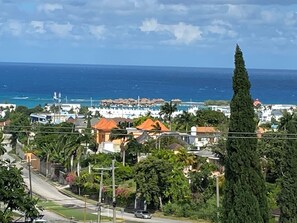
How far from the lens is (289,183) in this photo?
29453 mm

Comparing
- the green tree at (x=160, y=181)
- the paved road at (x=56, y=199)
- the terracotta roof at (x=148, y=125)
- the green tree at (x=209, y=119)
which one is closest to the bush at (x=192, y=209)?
the green tree at (x=160, y=181)

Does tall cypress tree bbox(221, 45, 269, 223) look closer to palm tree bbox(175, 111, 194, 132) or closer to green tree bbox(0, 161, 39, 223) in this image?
green tree bbox(0, 161, 39, 223)

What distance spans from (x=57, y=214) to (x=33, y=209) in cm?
2115

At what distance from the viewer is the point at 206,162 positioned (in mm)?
44844

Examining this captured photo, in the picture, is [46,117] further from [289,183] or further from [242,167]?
[242,167]

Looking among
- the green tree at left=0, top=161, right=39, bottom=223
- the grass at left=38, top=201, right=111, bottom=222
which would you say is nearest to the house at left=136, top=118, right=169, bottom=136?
the grass at left=38, top=201, right=111, bottom=222

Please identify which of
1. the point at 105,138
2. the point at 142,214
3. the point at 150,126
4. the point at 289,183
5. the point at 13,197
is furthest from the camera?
the point at 105,138

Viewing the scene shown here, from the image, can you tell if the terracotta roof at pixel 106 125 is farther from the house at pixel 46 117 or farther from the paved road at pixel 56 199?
the house at pixel 46 117

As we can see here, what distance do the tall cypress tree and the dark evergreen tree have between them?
239 inches

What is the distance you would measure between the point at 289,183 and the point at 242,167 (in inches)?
309

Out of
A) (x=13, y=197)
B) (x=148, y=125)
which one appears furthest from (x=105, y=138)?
(x=13, y=197)

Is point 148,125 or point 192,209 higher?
point 148,125

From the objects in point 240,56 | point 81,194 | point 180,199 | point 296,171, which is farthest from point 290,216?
point 81,194

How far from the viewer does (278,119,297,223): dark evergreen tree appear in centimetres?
2841
